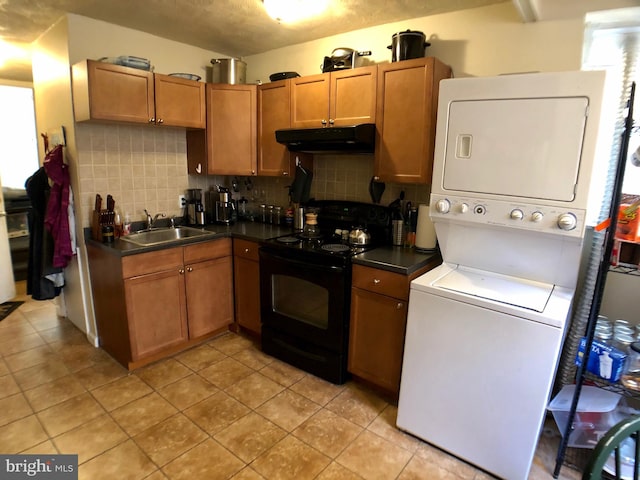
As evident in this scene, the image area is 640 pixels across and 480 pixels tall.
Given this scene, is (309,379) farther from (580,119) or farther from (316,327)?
(580,119)

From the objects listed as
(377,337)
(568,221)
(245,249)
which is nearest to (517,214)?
(568,221)

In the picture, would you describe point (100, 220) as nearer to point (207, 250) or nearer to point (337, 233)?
point (207, 250)

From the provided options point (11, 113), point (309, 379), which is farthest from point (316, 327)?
point (11, 113)

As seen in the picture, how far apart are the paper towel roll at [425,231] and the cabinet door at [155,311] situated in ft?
5.56

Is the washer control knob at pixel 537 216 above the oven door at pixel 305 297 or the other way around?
above

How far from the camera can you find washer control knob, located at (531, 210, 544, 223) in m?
1.63

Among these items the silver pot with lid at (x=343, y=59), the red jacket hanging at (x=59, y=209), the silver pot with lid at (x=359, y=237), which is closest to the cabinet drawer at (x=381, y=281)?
the silver pot with lid at (x=359, y=237)

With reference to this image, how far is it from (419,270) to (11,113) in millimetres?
5033

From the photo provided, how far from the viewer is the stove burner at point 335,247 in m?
2.36

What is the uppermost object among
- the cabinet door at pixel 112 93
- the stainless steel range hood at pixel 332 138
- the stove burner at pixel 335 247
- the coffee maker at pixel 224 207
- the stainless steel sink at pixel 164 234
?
the cabinet door at pixel 112 93

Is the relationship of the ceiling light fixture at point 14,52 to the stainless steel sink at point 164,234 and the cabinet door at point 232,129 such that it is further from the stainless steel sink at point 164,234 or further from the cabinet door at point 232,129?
the stainless steel sink at point 164,234

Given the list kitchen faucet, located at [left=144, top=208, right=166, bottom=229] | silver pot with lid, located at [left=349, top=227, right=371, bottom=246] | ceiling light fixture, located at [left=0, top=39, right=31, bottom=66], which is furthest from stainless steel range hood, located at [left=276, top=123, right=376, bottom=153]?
ceiling light fixture, located at [left=0, top=39, right=31, bottom=66]

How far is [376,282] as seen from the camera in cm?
215

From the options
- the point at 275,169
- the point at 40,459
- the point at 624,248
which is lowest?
the point at 40,459
